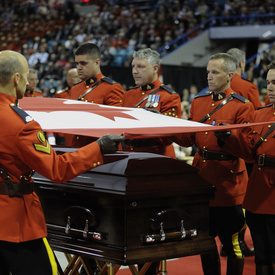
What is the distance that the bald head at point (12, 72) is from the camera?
2.56 m

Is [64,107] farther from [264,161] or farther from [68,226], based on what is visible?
[264,161]

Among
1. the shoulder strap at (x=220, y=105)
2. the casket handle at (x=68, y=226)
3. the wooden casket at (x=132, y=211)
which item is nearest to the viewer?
the wooden casket at (x=132, y=211)

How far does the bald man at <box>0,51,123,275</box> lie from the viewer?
2496 mm

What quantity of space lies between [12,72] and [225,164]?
1692mm

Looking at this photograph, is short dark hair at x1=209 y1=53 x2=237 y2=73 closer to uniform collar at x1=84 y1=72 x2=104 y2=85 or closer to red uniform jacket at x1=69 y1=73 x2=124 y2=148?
red uniform jacket at x1=69 y1=73 x2=124 y2=148

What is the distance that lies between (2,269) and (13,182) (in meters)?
0.46

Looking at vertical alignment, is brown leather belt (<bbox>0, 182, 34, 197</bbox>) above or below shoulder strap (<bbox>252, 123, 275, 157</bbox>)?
below

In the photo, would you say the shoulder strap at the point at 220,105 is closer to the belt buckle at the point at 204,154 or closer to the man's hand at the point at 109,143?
the belt buckle at the point at 204,154

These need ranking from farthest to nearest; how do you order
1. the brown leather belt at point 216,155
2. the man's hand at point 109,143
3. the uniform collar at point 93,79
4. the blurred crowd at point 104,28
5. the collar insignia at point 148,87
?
the blurred crowd at point 104,28 < the uniform collar at point 93,79 < the collar insignia at point 148,87 < the brown leather belt at point 216,155 < the man's hand at point 109,143

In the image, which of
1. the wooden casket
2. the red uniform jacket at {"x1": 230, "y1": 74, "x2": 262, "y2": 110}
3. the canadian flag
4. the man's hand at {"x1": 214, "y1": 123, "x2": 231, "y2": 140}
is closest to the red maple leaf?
the canadian flag

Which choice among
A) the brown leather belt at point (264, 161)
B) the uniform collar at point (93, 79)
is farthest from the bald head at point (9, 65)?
the uniform collar at point (93, 79)

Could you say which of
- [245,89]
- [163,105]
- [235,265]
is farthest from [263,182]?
[245,89]

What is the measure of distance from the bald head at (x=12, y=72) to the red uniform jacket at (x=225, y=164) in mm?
1442

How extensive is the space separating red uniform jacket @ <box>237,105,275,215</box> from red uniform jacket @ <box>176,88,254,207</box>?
0.57 feet
